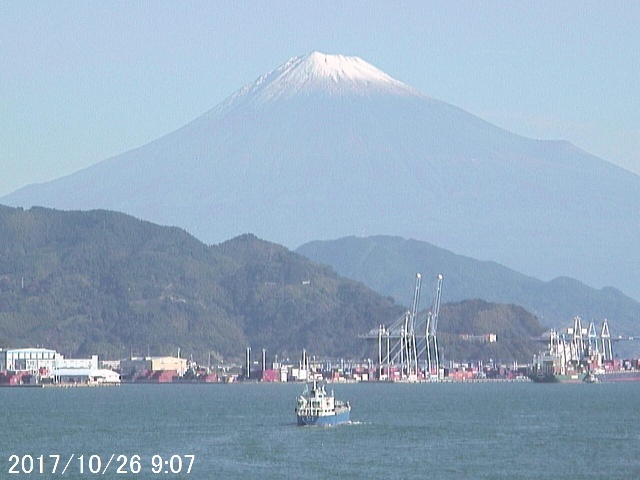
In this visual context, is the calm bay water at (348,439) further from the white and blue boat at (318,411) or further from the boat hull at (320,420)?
the white and blue boat at (318,411)

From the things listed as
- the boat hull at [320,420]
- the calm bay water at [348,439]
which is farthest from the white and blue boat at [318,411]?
the calm bay water at [348,439]

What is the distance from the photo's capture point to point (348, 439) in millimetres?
103812

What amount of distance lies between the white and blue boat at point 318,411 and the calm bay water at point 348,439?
0.81 meters

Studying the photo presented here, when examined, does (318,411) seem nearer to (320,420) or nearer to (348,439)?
(320,420)

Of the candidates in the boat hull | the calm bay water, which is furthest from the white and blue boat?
the calm bay water

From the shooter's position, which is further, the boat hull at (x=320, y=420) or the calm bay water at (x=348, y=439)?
the boat hull at (x=320, y=420)

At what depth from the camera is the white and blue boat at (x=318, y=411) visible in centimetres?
11344

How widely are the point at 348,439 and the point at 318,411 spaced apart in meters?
9.59

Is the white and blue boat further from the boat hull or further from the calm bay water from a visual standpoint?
the calm bay water

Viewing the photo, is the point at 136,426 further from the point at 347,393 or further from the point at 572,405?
the point at 347,393

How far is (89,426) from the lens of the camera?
121 metres

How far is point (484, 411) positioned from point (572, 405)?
656 inches

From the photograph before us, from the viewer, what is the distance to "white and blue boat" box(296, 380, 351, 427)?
113 metres

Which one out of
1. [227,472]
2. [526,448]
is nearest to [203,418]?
[526,448]
